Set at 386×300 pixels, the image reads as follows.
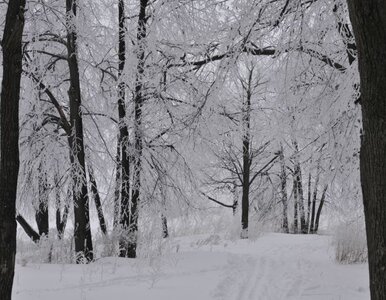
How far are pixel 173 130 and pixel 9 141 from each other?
519 centimetres

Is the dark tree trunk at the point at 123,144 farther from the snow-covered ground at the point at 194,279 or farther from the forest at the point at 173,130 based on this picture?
the snow-covered ground at the point at 194,279

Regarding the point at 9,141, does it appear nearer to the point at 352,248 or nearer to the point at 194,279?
the point at 194,279

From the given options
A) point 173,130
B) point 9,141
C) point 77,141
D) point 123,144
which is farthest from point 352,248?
point 9,141

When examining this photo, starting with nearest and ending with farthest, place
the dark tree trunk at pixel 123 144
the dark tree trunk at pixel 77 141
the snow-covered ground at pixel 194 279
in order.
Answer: the snow-covered ground at pixel 194 279
the dark tree trunk at pixel 77 141
the dark tree trunk at pixel 123 144

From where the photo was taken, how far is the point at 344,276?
728 cm

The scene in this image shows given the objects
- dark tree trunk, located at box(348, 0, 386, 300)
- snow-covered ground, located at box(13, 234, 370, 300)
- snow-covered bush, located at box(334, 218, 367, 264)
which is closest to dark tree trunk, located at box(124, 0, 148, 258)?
snow-covered ground, located at box(13, 234, 370, 300)

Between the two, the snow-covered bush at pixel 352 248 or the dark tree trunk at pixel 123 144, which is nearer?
the snow-covered bush at pixel 352 248

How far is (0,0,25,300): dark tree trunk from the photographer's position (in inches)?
175

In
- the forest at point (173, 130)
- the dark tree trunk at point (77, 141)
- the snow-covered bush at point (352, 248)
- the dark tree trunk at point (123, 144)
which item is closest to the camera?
the forest at point (173, 130)

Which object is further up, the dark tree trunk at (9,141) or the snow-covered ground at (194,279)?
the dark tree trunk at (9,141)

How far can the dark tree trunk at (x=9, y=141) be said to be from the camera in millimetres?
4445

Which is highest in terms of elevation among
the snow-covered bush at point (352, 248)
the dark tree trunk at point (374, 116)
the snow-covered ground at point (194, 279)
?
the dark tree trunk at point (374, 116)

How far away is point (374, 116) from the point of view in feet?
10.8

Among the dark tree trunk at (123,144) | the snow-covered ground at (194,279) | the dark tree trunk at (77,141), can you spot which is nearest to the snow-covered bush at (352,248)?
the snow-covered ground at (194,279)
